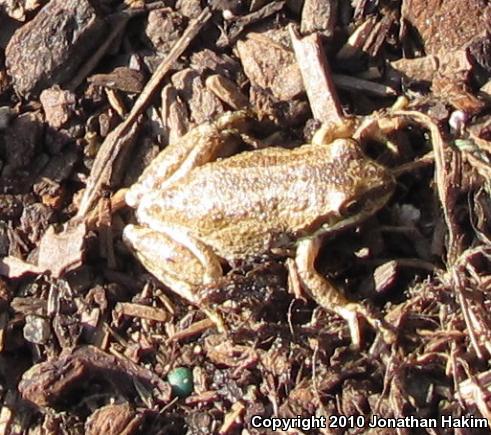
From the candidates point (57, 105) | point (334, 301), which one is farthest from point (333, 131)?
point (57, 105)

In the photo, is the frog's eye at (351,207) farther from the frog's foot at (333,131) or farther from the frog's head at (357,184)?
the frog's foot at (333,131)

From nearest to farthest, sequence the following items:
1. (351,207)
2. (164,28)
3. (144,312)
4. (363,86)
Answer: (351,207), (144,312), (363,86), (164,28)

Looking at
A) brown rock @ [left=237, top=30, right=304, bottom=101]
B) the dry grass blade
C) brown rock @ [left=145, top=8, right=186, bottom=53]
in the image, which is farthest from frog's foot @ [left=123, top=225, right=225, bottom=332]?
the dry grass blade

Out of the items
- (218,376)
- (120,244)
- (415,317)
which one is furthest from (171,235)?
(415,317)

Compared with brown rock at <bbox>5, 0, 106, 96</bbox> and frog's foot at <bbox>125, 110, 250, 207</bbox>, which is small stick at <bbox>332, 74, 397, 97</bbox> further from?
brown rock at <bbox>5, 0, 106, 96</bbox>

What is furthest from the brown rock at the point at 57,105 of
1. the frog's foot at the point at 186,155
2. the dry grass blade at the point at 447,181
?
the dry grass blade at the point at 447,181

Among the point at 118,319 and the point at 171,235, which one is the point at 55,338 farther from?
the point at 171,235

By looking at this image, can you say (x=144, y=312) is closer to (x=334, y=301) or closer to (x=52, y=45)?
(x=334, y=301)
